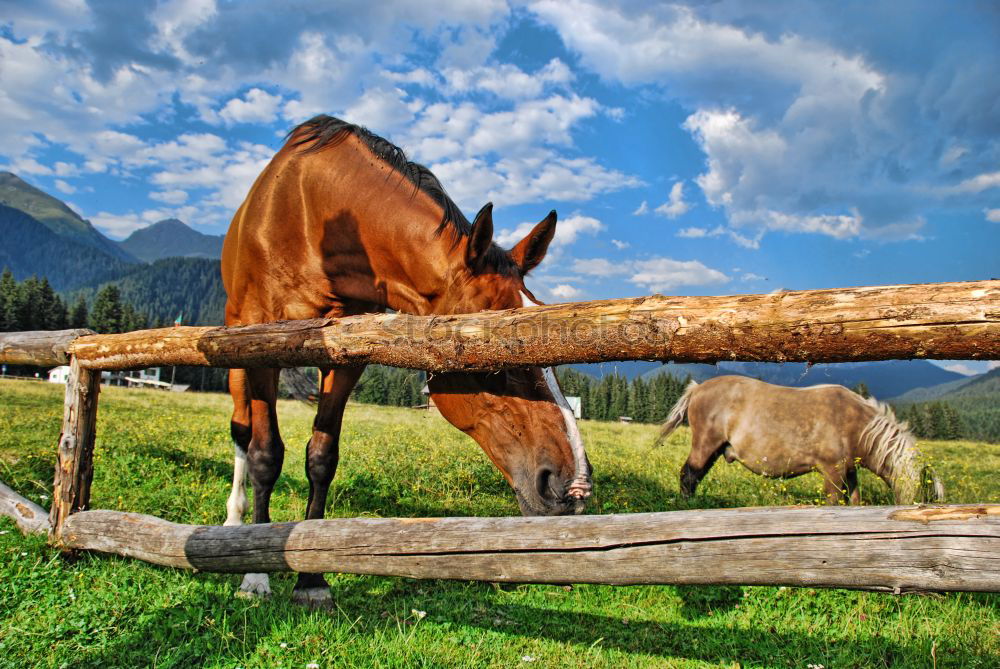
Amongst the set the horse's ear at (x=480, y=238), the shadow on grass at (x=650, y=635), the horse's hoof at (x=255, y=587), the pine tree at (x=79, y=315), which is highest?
the pine tree at (x=79, y=315)

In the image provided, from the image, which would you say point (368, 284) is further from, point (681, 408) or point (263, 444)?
point (681, 408)

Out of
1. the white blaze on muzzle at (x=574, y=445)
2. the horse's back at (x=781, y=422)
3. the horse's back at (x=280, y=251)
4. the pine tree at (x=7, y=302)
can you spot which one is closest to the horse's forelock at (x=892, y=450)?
the horse's back at (x=781, y=422)

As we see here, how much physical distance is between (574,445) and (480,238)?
138cm

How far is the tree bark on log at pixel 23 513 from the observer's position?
4.49m

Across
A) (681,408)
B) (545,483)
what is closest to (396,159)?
(545,483)

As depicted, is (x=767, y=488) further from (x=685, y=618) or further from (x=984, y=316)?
(x=984, y=316)

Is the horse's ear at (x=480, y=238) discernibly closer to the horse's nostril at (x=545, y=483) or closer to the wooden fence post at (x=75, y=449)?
the horse's nostril at (x=545, y=483)

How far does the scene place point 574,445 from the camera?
3.37 meters

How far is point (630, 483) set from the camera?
27.3 feet

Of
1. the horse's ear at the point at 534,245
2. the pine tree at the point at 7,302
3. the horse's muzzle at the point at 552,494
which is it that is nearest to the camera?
the horse's muzzle at the point at 552,494

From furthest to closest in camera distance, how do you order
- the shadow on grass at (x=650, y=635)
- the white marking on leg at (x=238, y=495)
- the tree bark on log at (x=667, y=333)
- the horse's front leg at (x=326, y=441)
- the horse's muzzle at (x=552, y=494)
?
the white marking on leg at (x=238, y=495)
the horse's front leg at (x=326, y=441)
the shadow on grass at (x=650, y=635)
the horse's muzzle at (x=552, y=494)
the tree bark on log at (x=667, y=333)

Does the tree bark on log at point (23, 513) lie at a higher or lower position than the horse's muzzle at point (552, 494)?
lower

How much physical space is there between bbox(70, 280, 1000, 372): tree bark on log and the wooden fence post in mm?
1681

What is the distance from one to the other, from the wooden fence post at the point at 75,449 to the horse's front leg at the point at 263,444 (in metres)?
1.15
